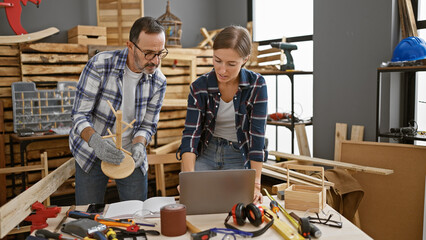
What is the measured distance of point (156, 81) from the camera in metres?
2.33

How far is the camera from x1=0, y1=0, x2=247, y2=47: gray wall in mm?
4406

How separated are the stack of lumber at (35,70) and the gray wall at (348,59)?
257 centimetres

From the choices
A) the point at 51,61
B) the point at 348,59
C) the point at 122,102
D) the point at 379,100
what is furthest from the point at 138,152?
the point at 51,61

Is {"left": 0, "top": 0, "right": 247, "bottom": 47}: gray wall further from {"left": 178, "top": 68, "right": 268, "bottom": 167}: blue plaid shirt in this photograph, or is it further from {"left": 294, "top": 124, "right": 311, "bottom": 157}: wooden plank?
{"left": 178, "top": 68, "right": 268, "bottom": 167}: blue plaid shirt

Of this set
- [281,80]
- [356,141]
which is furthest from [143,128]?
[281,80]

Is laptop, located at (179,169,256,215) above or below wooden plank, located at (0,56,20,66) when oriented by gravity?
below

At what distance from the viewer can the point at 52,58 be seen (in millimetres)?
4199

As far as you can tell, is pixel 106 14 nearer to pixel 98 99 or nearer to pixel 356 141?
pixel 98 99

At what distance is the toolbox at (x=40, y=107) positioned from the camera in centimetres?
404

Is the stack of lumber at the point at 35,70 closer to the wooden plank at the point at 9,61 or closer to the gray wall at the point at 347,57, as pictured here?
the wooden plank at the point at 9,61

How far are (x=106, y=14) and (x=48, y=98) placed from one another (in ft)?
3.92

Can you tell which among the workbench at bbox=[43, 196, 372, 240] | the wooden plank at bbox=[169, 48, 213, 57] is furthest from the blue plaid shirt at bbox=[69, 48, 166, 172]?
the wooden plank at bbox=[169, 48, 213, 57]

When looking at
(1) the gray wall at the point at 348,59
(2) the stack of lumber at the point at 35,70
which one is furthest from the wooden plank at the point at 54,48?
(1) the gray wall at the point at 348,59

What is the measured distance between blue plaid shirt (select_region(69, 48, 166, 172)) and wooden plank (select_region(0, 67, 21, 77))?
7.91 feet
